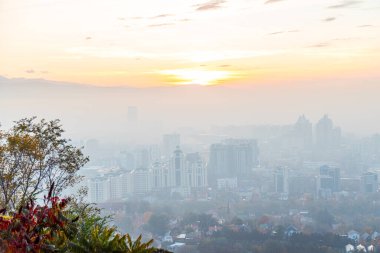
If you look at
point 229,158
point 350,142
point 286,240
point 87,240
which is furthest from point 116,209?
point 350,142

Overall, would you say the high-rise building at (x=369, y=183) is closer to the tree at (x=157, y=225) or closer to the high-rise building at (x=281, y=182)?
the high-rise building at (x=281, y=182)

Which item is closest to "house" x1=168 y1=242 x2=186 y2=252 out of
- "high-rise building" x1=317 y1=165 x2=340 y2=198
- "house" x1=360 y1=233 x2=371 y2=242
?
"house" x1=360 y1=233 x2=371 y2=242

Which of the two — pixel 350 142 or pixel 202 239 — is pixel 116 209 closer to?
pixel 202 239

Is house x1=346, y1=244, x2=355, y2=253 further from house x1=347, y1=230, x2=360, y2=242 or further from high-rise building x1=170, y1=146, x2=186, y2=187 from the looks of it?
high-rise building x1=170, y1=146, x2=186, y2=187

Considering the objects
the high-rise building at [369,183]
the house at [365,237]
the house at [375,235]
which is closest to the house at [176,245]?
the house at [365,237]

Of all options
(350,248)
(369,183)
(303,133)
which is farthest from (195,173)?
(350,248)

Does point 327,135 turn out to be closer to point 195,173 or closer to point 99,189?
point 195,173
